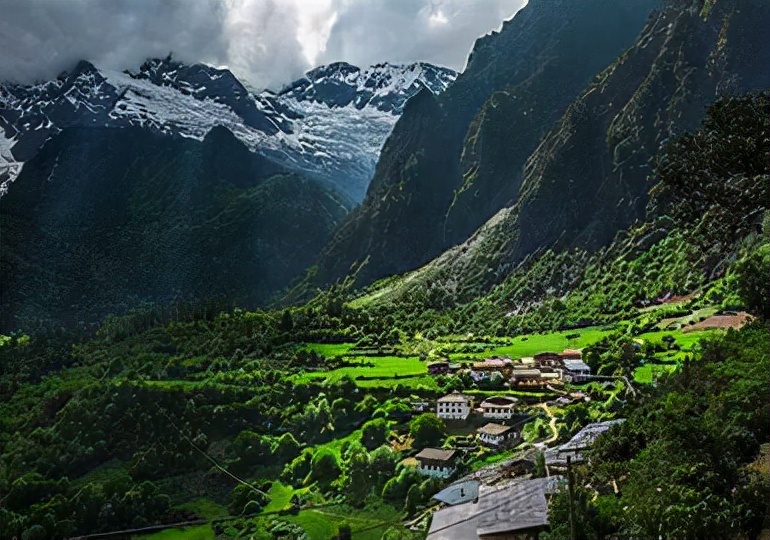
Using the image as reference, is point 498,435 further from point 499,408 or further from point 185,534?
point 185,534

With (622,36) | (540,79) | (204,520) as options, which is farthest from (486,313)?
(622,36)

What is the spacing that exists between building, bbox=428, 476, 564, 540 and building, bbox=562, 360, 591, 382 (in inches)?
1055

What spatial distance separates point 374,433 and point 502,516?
2727cm

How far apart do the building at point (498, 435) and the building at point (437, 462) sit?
2.76 m

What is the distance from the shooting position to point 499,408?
49.2m

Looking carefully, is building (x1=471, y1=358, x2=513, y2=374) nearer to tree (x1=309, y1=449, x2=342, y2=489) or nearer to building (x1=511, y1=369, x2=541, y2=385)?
building (x1=511, y1=369, x2=541, y2=385)

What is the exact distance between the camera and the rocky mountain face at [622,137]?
103375 millimetres

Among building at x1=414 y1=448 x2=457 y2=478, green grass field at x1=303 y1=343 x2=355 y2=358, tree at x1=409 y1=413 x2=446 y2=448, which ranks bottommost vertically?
building at x1=414 y1=448 x2=457 y2=478

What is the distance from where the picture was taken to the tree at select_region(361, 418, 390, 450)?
1971 inches

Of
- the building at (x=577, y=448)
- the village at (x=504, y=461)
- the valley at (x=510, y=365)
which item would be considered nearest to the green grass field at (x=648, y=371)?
the valley at (x=510, y=365)

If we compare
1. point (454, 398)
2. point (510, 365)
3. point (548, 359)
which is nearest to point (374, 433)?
point (454, 398)

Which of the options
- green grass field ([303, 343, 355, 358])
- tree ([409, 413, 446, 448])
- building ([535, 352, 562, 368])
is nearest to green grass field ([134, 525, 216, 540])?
tree ([409, 413, 446, 448])

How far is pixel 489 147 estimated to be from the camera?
16175 cm

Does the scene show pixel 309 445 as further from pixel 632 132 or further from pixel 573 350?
pixel 632 132
